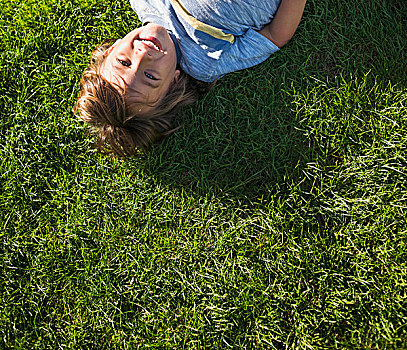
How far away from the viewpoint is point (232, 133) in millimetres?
2531

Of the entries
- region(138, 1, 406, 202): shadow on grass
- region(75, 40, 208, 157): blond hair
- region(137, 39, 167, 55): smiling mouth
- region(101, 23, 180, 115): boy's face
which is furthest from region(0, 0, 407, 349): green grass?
region(137, 39, 167, 55): smiling mouth

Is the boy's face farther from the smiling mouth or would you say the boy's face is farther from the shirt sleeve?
the shirt sleeve

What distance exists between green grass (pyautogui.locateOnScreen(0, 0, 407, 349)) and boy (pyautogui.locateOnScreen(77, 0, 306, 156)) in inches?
6.6

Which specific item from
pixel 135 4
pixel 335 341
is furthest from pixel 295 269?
pixel 135 4

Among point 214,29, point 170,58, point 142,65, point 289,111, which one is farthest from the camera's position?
point 289,111

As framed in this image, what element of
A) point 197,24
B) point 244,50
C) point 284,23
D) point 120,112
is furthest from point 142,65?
point 284,23

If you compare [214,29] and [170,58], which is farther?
[214,29]

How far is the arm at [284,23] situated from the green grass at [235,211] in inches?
5.4

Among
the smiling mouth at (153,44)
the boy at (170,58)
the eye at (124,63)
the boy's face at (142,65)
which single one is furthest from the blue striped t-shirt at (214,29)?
the eye at (124,63)

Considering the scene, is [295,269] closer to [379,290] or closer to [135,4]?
[379,290]

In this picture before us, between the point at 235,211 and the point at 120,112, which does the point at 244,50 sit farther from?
the point at 235,211

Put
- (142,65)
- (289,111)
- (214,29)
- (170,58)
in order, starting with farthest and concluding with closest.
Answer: (289,111) < (214,29) < (170,58) < (142,65)

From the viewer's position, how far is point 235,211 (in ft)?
7.95

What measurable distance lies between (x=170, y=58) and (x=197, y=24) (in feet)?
0.97
